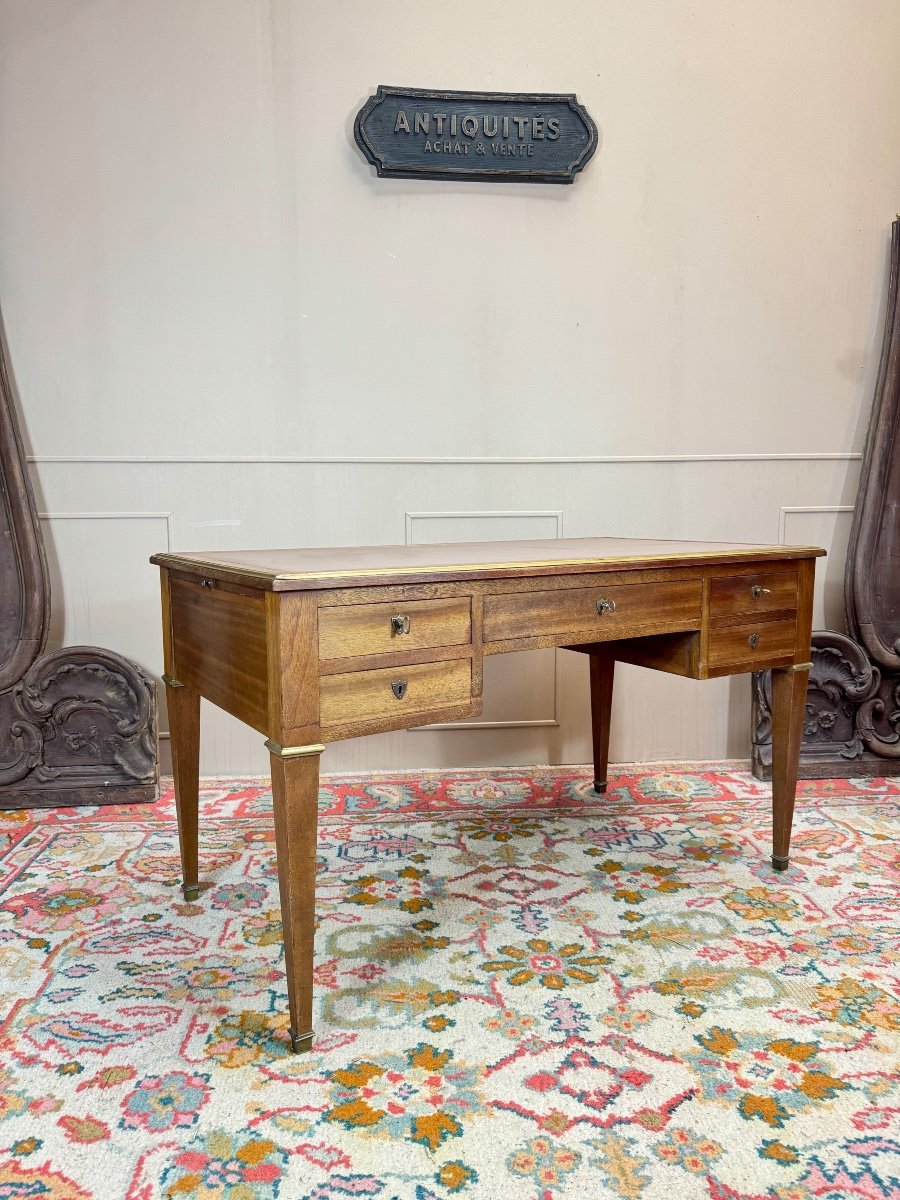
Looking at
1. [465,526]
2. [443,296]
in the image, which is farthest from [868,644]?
[443,296]

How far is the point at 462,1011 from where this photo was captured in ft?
6.14

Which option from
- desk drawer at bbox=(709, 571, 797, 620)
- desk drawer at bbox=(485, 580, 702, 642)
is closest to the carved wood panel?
desk drawer at bbox=(709, 571, 797, 620)

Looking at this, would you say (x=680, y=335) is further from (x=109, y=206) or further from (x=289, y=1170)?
(x=289, y=1170)

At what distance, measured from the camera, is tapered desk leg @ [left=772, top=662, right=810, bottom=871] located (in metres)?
2.59

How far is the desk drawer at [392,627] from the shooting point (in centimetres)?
174

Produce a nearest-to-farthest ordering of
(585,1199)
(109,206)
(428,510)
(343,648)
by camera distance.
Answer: (585,1199) → (343,648) → (109,206) → (428,510)

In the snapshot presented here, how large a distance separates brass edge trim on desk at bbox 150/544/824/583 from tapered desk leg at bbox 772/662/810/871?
37cm

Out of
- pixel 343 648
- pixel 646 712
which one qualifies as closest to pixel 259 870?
pixel 343 648

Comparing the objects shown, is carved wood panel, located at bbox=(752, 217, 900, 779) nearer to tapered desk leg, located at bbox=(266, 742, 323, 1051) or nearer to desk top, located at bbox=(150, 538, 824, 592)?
desk top, located at bbox=(150, 538, 824, 592)

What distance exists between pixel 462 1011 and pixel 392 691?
0.69 metres

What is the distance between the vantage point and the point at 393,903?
240 centimetres

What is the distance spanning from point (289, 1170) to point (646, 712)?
252 centimetres

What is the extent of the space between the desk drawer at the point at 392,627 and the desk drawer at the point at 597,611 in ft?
0.27

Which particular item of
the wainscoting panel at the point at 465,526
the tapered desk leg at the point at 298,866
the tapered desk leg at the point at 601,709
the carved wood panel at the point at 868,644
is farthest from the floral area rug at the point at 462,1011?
the wainscoting panel at the point at 465,526
